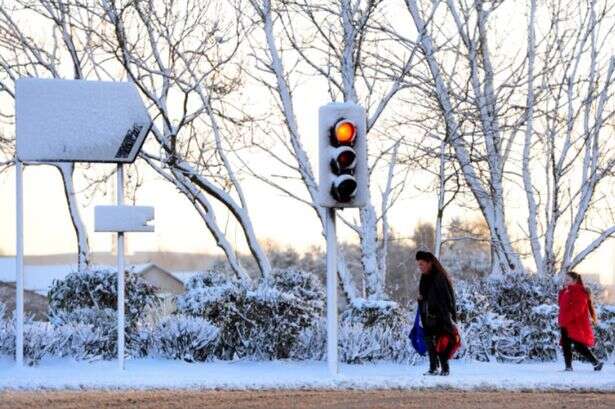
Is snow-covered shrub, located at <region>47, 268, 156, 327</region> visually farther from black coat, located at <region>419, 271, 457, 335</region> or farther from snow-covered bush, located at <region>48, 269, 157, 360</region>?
black coat, located at <region>419, 271, 457, 335</region>

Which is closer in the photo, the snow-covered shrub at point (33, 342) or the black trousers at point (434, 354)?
the black trousers at point (434, 354)

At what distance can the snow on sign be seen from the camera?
53.6ft

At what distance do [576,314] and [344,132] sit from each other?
16.1 feet

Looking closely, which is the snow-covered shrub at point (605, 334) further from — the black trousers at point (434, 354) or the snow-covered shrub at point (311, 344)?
the snow-covered shrub at point (311, 344)

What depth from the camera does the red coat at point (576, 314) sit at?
17.4 meters

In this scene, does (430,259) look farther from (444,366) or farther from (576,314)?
(576,314)

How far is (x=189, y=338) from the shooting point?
17.4m

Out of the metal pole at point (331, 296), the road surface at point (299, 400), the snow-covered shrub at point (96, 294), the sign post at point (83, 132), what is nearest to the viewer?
the road surface at point (299, 400)

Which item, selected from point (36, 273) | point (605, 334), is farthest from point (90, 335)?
point (36, 273)

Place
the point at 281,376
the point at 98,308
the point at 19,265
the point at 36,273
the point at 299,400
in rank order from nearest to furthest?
the point at 299,400, the point at 281,376, the point at 19,265, the point at 98,308, the point at 36,273

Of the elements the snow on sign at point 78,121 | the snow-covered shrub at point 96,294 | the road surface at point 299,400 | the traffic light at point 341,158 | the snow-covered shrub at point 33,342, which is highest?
the snow on sign at point 78,121

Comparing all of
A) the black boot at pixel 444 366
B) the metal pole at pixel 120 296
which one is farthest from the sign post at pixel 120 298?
the black boot at pixel 444 366

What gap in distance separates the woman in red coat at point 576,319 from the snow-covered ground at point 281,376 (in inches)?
11.5

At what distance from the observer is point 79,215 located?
25109 mm
